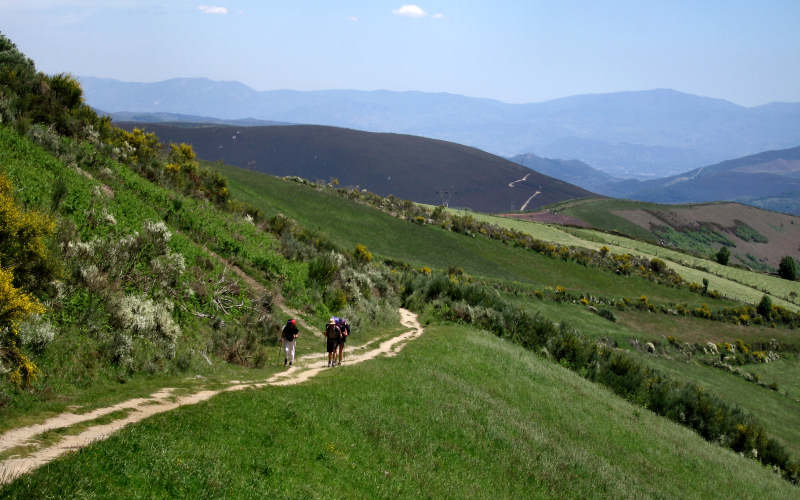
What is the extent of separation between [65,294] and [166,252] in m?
5.25

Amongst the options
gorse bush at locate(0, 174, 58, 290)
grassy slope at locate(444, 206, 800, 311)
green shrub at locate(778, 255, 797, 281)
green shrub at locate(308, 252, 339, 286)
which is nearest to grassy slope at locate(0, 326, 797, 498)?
gorse bush at locate(0, 174, 58, 290)

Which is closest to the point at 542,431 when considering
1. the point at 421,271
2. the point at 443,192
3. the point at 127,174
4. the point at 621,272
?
the point at 127,174

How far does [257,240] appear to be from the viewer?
27.9 metres

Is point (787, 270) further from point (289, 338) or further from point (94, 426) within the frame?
point (94, 426)

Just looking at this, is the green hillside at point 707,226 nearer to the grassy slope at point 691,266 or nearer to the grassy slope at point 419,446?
the grassy slope at point 691,266

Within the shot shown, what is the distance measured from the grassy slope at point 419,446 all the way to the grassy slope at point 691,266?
54.2 m

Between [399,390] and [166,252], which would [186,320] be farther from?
[399,390]

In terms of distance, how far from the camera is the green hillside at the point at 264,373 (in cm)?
883

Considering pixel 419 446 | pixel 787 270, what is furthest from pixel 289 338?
pixel 787 270

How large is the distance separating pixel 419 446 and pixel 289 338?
641cm

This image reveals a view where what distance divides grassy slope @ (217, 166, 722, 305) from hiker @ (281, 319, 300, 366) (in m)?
27.6

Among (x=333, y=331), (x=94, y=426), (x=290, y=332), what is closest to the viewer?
Result: (x=94, y=426)

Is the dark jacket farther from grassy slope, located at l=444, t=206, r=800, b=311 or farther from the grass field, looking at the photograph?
grassy slope, located at l=444, t=206, r=800, b=311

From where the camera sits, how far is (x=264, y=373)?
15.2m
